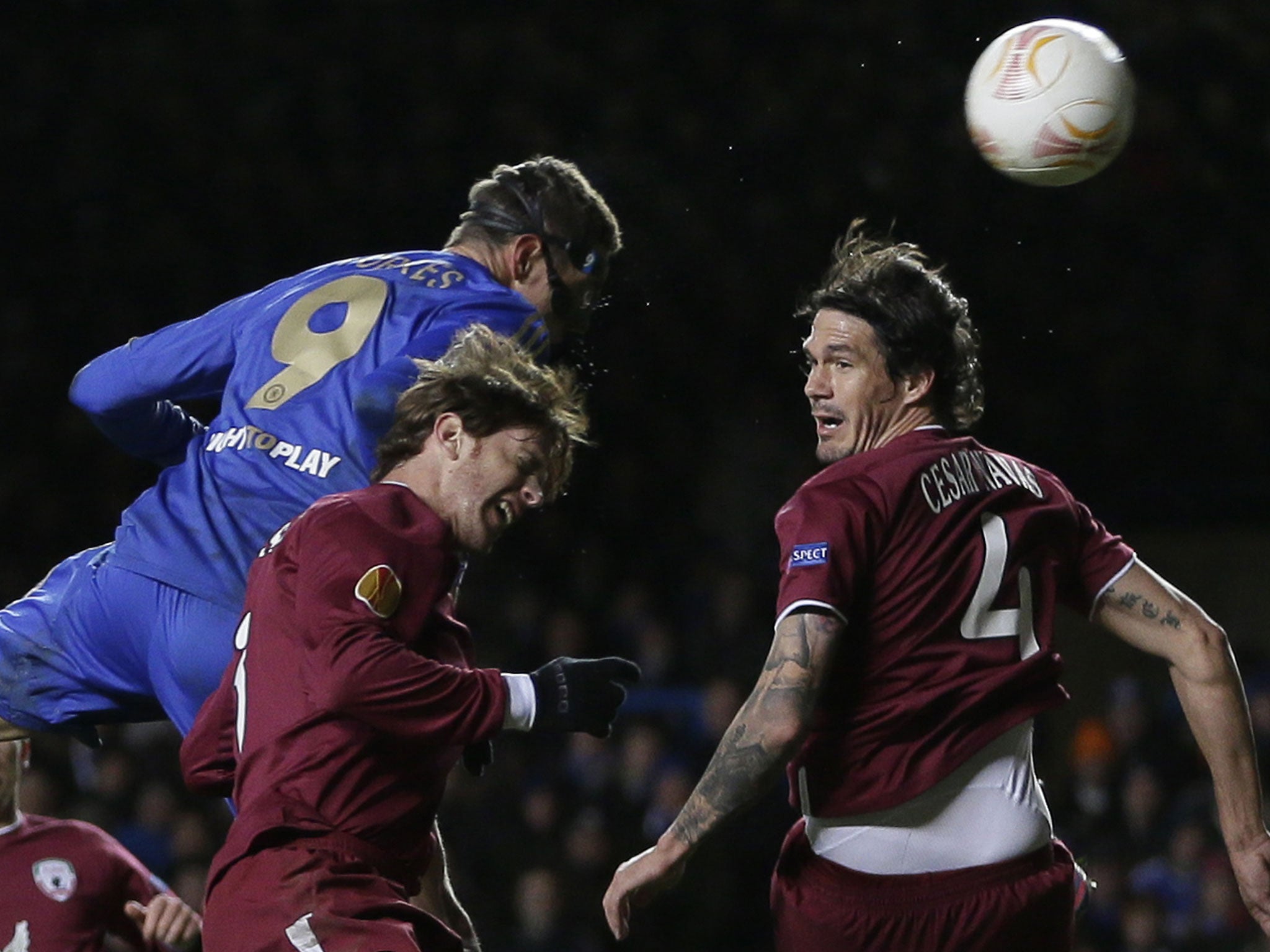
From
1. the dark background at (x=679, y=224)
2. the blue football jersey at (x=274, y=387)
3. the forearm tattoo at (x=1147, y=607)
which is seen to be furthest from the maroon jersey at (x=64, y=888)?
the dark background at (x=679, y=224)

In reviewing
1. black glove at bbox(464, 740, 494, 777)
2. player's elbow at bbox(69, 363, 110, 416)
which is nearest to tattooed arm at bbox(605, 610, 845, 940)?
black glove at bbox(464, 740, 494, 777)

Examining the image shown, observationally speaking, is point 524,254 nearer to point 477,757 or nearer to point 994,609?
point 477,757

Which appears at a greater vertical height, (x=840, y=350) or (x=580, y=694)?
(x=840, y=350)

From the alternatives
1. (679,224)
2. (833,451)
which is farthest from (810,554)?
(679,224)

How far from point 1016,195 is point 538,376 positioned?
7772 mm

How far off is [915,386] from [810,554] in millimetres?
482

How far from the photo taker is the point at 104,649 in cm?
377

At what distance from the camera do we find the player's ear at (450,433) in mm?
2924

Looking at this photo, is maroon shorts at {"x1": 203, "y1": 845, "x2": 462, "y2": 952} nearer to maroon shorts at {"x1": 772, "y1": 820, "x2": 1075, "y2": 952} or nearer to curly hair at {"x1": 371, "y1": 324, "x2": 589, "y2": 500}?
curly hair at {"x1": 371, "y1": 324, "x2": 589, "y2": 500}

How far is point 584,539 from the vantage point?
30.3ft

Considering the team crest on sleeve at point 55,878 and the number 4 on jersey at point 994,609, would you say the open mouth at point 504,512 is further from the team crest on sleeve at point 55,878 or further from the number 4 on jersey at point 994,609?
the team crest on sleeve at point 55,878

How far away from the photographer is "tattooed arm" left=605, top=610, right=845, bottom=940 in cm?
295

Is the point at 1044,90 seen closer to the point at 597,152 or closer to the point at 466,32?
the point at 597,152

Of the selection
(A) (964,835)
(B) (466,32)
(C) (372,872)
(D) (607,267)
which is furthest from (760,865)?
(B) (466,32)
